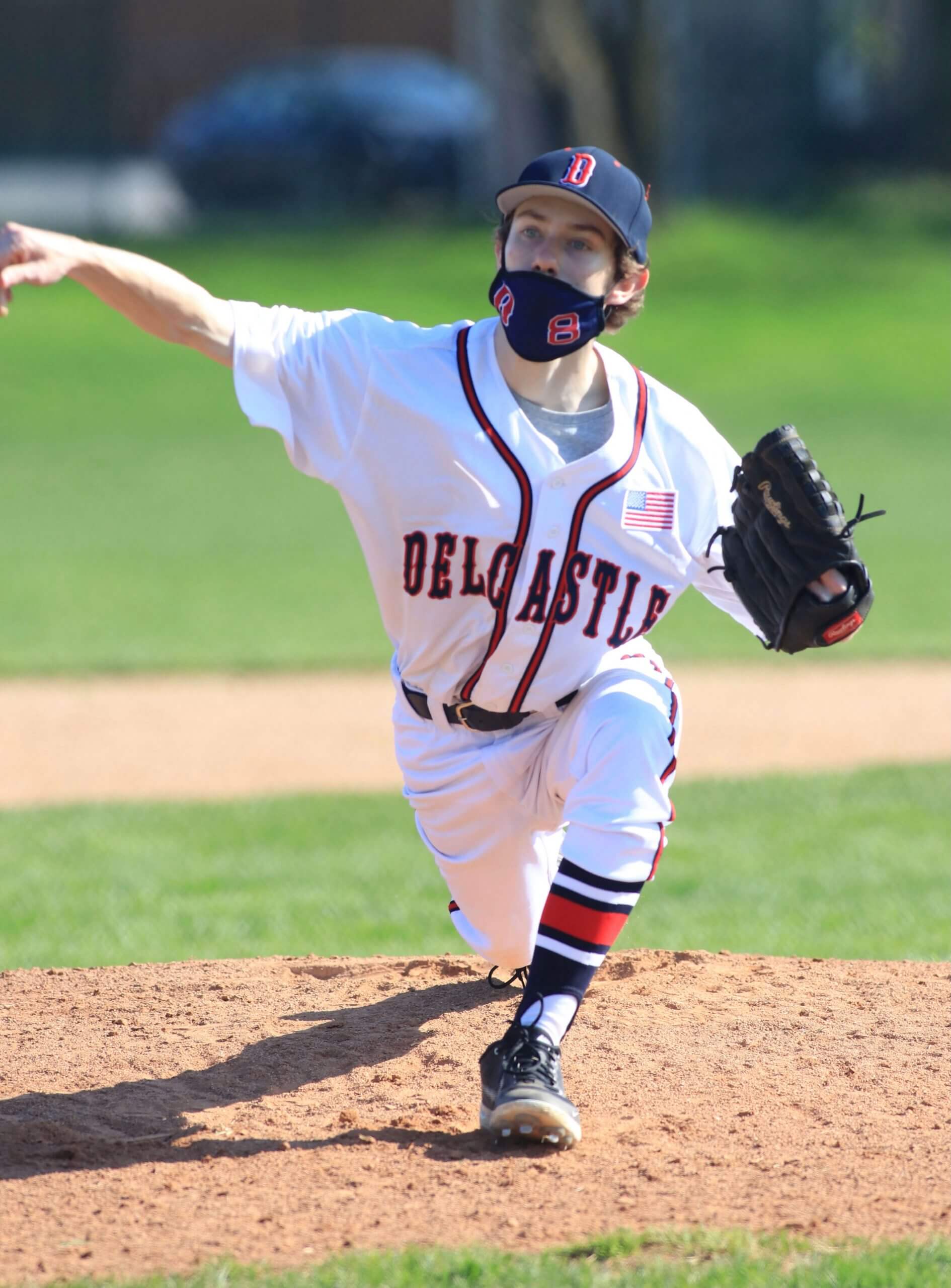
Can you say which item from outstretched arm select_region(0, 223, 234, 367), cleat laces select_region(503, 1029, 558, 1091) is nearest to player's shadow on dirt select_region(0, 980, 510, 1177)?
cleat laces select_region(503, 1029, 558, 1091)

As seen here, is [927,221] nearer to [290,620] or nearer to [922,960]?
[290,620]

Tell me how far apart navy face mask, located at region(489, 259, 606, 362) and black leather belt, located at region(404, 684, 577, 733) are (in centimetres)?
79

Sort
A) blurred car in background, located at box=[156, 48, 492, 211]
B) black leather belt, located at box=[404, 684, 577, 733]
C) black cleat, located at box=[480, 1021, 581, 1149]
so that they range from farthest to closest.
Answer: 1. blurred car in background, located at box=[156, 48, 492, 211]
2. black leather belt, located at box=[404, 684, 577, 733]
3. black cleat, located at box=[480, 1021, 581, 1149]

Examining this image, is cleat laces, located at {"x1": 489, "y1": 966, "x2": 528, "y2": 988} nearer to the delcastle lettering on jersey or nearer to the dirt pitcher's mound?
the dirt pitcher's mound

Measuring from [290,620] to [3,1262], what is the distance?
861cm

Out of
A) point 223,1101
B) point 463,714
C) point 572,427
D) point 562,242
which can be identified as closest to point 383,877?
point 463,714

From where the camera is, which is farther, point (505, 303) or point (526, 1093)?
point (505, 303)

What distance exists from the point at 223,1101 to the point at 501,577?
1308mm

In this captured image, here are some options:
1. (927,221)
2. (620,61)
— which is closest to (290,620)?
(620,61)

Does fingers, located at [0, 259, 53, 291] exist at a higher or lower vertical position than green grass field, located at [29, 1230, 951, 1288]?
higher

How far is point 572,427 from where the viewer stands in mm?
3922

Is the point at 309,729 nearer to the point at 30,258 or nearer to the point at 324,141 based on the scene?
the point at 30,258

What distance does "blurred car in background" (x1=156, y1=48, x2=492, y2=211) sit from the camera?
27.4 metres

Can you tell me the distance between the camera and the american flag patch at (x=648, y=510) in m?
3.87
